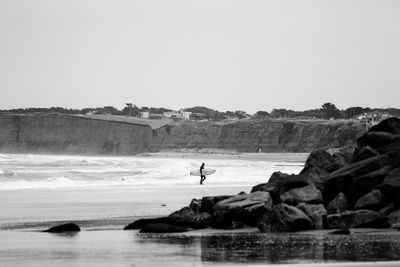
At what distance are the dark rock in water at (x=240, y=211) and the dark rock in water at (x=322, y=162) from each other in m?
3.50

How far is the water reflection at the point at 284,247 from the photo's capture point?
1378 centimetres

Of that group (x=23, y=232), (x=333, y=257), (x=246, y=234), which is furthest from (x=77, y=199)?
(x=333, y=257)

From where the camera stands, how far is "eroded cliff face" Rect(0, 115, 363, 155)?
158375 mm

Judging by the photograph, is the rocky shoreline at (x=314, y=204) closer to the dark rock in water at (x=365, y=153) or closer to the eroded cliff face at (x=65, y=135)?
the dark rock in water at (x=365, y=153)

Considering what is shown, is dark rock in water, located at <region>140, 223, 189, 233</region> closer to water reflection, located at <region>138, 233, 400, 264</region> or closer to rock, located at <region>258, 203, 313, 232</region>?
water reflection, located at <region>138, 233, 400, 264</region>

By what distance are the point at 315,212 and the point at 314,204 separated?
34.8 inches

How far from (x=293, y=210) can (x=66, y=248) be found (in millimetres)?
5090

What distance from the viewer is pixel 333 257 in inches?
544

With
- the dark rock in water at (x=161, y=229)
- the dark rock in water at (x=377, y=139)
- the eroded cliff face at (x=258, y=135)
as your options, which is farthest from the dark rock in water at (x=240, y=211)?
the eroded cliff face at (x=258, y=135)

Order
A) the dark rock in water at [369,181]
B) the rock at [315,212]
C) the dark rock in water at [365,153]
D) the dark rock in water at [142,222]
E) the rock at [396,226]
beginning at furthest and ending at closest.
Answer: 1. the dark rock in water at [365,153]
2. the dark rock in water at [369,181]
3. the dark rock in water at [142,222]
4. the rock at [315,212]
5. the rock at [396,226]

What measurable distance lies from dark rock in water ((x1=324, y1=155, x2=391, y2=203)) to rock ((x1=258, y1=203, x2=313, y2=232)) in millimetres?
2205

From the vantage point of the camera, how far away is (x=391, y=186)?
62.5ft

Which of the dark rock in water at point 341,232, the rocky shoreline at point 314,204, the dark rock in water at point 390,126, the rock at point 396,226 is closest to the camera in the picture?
the dark rock in water at point 341,232

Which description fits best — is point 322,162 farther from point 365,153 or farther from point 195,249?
point 195,249
